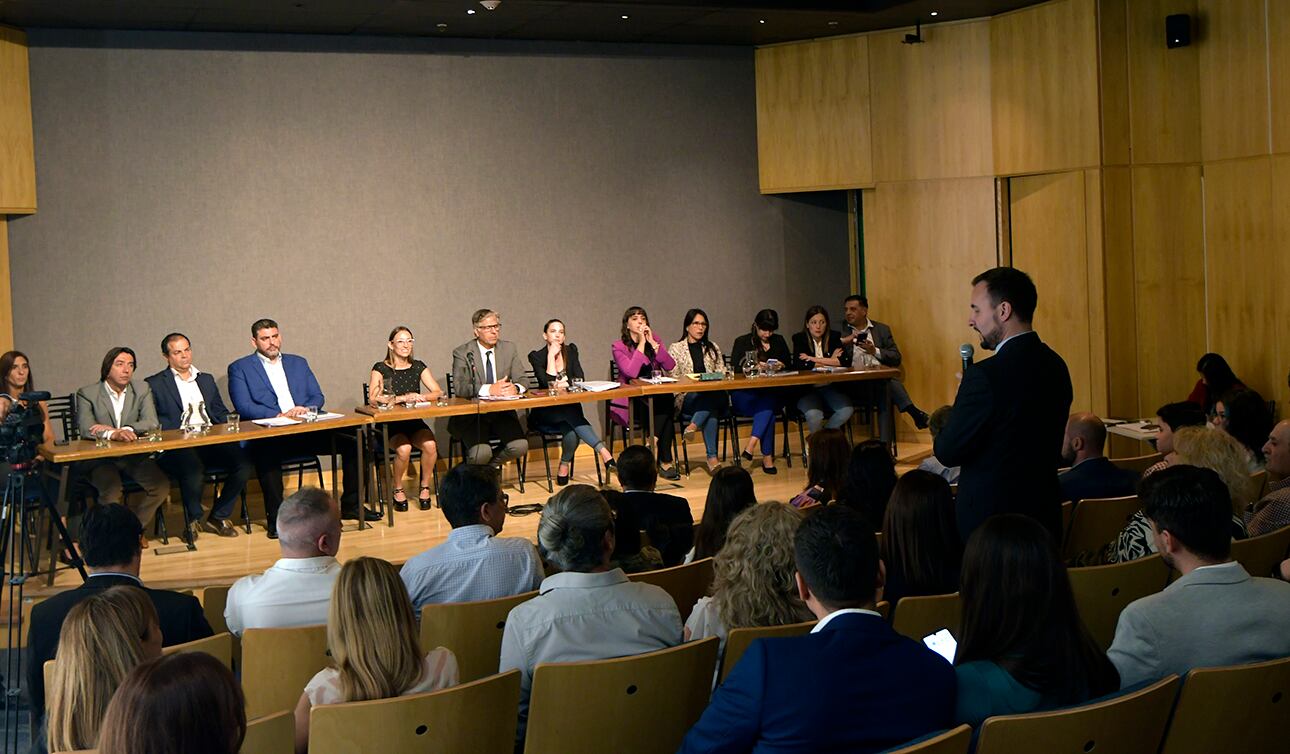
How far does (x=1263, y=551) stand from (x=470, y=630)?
237 centimetres

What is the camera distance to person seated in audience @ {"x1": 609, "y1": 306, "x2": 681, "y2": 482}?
9.57 m

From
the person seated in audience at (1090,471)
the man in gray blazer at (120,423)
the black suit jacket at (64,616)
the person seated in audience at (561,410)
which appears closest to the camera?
the black suit jacket at (64,616)

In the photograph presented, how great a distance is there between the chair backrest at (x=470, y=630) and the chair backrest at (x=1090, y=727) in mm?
1574

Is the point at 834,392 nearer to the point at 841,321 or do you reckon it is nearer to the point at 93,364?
the point at 841,321

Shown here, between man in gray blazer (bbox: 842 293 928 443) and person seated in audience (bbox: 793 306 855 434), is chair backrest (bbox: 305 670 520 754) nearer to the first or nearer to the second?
person seated in audience (bbox: 793 306 855 434)

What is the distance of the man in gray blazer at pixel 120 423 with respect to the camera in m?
7.51

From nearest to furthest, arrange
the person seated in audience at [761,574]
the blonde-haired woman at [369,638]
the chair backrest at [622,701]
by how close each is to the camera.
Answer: the blonde-haired woman at [369,638] → the chair backrest at [622,701] → the person seated in audience at [761,574]

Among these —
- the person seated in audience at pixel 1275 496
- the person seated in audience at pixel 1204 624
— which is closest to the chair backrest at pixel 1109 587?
the person seated in audience at pixel 1204 624

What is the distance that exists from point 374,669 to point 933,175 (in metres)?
8.68

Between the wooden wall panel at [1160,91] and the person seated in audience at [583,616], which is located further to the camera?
the wooden wall panel at [1160,91]

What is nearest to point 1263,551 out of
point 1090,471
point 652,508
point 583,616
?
point 1090,471

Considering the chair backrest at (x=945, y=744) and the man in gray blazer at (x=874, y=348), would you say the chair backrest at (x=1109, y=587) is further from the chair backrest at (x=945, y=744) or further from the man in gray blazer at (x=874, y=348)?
the man in gray blazer at (x=874, y=348)

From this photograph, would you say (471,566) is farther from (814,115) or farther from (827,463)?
(814,115)

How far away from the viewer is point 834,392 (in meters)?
9.91
